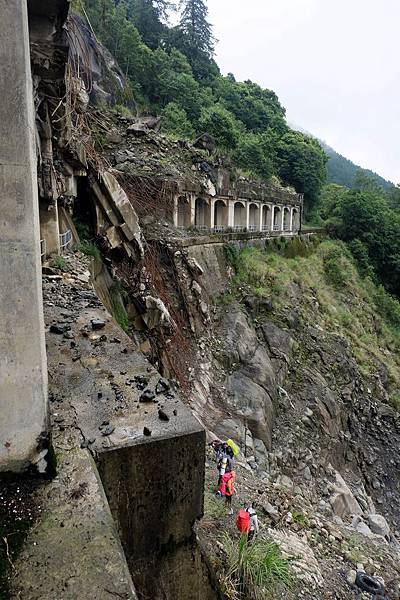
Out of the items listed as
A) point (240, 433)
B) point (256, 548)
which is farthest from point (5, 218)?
point (240, 433)

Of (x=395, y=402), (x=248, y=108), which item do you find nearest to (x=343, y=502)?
(x=395, y=402)

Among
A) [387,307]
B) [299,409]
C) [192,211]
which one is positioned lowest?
[299,409]

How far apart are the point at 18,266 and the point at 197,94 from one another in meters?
37.5

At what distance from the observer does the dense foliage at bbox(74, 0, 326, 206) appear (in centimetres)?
2944

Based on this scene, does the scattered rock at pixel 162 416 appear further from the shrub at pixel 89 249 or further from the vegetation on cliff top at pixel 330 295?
the vegetation on cliff top at pixel 330 295

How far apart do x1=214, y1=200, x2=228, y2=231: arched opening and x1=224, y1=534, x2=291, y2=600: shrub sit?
16.3 meters

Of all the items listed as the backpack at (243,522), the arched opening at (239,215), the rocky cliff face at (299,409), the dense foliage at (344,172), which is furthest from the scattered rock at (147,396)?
the dense foliage at (344,172)

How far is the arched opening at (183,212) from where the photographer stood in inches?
637

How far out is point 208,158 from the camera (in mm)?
18484

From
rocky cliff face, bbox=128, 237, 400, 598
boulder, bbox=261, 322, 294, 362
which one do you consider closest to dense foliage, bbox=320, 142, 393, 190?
rocky cliff face, bbox=128, 237, 400, 598

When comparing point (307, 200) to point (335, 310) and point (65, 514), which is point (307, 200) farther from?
point (65, 514)

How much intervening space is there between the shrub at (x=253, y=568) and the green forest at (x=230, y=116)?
71.8ft

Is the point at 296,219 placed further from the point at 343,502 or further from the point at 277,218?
the point at 343,502

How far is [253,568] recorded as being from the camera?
457 centimetres
